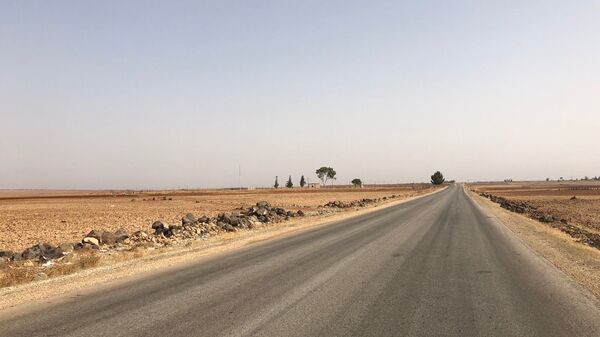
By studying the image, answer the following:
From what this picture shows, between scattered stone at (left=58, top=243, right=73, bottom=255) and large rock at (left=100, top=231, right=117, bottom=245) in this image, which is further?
large rock at (left=100, top=231, right=117, bottom=245)

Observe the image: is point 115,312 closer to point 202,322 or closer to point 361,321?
point 202,322

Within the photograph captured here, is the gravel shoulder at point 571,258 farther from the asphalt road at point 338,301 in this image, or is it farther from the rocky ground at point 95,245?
the rocky ground at point 95,245

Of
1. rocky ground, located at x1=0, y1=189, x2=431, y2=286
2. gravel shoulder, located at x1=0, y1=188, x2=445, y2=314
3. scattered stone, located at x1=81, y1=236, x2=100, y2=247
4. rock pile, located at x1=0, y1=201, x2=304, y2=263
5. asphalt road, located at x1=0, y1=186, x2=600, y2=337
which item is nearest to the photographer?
asphalt road, located at x1=0, y1=186, x2=600, y2=337

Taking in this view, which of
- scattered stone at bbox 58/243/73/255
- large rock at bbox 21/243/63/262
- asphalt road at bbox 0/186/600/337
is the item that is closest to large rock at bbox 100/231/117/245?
scattered stone at bbox 58/243/73/255

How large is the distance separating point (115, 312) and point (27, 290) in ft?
11.9

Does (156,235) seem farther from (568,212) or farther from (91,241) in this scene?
(568,212)

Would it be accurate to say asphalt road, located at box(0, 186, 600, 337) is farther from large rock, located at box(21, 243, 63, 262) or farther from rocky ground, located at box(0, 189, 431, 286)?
large rock, located at box(21, 243, 63, 262)

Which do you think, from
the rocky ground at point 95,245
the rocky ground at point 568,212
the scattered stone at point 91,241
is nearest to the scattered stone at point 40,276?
the rocky ground at point 95,245

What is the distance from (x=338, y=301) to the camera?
8195 millimetres

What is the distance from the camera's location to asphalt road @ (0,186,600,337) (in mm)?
6688

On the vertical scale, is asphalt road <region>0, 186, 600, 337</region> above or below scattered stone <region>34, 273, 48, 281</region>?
above

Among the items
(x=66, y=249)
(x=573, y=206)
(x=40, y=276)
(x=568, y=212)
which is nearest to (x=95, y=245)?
(x=66, y=249)

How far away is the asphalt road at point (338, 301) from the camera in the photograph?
6688 millimetres

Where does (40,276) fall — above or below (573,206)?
below
